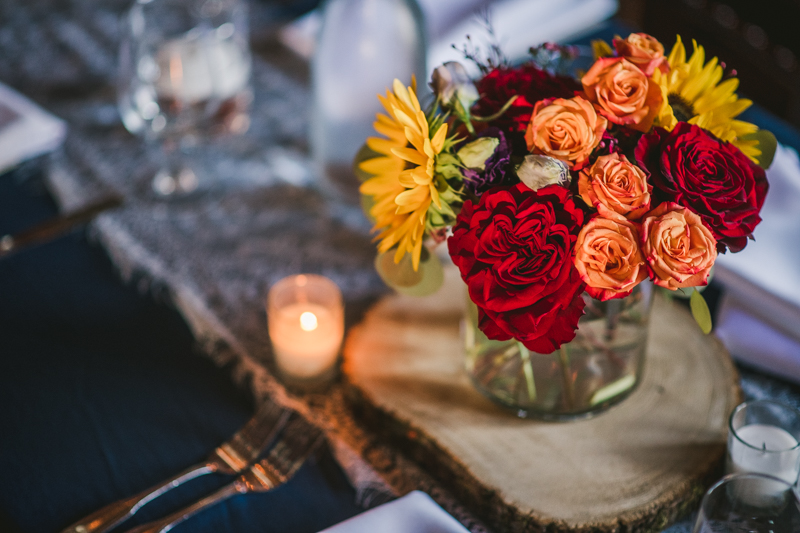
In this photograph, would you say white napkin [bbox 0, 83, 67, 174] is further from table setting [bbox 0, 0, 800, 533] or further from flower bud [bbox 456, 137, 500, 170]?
flower bud [bbox 456, 137, 500, 170]

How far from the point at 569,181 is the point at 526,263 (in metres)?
0.08

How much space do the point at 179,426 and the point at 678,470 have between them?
51 centimetres

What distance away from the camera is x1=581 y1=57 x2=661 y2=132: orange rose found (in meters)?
0.53

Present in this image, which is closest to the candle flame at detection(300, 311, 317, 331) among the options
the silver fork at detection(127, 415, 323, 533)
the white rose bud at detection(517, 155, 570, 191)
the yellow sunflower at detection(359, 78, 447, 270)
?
the silver fork at detection(127, 415, 323, 533)

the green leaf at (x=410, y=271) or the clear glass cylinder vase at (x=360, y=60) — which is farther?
the clear glass cylinder vase at (x=360, y=60)

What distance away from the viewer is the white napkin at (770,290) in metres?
0.77

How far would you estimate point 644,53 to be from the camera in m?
0.56

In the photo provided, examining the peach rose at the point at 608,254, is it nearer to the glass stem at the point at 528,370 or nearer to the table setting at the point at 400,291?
the table setting at the point at 400,291

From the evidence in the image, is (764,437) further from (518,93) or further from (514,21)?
(514,21)

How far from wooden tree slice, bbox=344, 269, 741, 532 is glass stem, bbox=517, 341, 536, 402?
0.04 meters

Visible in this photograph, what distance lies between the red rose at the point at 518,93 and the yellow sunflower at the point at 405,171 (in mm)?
62

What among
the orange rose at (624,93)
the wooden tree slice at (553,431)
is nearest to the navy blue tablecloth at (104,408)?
the wooden tree slice at (553,431)

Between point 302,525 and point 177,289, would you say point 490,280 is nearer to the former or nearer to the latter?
point 302,525

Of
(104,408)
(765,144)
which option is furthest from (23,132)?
(765,144)
